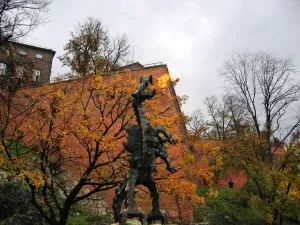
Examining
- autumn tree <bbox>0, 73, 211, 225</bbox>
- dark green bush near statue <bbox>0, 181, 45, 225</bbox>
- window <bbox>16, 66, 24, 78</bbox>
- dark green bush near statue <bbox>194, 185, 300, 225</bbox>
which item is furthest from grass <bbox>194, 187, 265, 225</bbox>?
window <bbox>16, 66, 24, 78</bbox>

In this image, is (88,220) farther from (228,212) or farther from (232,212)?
(232,212)

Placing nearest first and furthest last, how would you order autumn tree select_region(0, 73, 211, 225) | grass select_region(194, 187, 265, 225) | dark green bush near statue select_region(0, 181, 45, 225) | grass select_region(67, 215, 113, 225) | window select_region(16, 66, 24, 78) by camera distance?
autumn tree select_region(0, 73, 211, 225) < window select_region(16, 66, 24, 78) < dark green bush near statue select_region(0, 181, 45, 225) < grass select_region(67, 215, 113, 225) < grass select_region(194, 187, 265, 225)

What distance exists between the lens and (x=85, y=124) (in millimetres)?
17234

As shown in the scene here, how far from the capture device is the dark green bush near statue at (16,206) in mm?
19797

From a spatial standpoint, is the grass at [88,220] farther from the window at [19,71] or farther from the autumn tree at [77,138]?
the window at [19,71]

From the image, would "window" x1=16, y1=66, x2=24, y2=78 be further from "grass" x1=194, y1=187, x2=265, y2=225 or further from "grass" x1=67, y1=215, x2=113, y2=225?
"grass" x1=194, y1=187, x2=265, y2=225

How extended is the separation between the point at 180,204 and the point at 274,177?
18.6 feet

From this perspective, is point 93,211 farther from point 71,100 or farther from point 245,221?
point 245,221

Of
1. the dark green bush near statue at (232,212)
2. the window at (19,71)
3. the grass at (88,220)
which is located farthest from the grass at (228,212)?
the window at (19,71)

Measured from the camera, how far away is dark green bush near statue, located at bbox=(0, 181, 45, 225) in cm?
1980

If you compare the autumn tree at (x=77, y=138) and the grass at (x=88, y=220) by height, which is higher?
the autumn tree at (x=77, y=138)

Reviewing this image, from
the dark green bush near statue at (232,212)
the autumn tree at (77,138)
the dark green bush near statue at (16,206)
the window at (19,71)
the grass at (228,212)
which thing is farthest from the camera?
the grass at (228,212)

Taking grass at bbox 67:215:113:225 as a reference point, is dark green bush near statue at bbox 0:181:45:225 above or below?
above

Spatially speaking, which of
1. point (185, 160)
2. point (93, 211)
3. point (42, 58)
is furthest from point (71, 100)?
point (42, 58)
